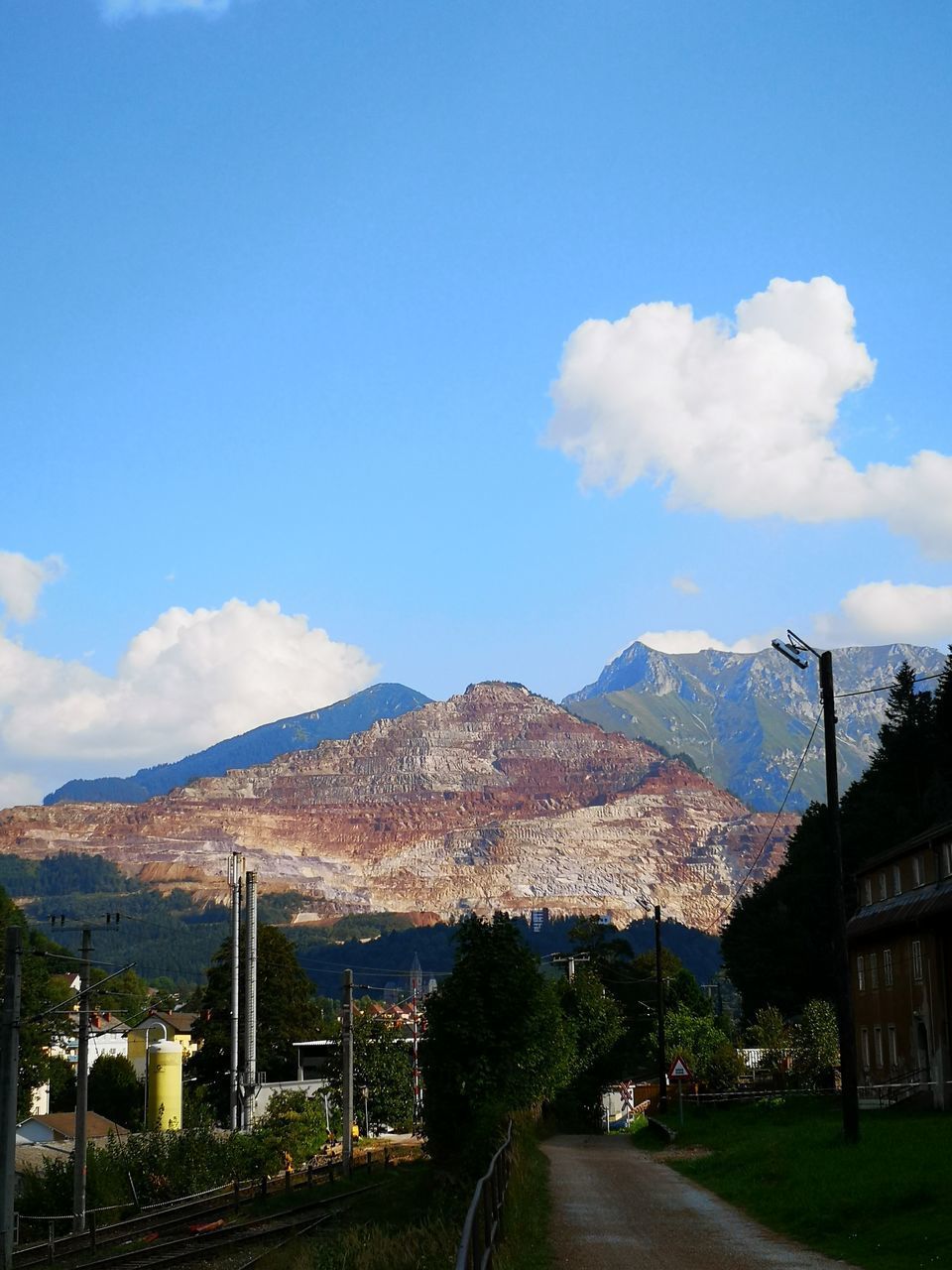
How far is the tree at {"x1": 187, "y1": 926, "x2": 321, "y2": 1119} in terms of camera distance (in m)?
98.8

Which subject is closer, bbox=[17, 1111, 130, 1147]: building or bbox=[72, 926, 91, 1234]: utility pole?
bbox=[72, 926, 91, 1234]: utility pole

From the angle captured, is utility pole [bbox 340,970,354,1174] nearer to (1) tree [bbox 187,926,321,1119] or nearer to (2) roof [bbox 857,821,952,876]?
(2) roof [bbox 857,821,952,876]

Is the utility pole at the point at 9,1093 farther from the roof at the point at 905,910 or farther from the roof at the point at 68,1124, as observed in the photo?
the roof at the point at 68,1124

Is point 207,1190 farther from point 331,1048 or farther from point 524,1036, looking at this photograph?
point 331,1048

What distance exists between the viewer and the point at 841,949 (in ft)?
106

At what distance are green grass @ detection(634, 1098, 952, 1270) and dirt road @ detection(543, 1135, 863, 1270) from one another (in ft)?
2.03

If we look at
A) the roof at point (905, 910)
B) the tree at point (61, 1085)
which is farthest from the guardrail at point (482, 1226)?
the tree at point (61, 1085)

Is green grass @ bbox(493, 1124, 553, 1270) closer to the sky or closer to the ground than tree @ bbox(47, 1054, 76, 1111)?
closer to the sky

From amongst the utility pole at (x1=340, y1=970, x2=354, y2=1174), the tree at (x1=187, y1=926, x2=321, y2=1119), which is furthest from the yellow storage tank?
the tree at (x1=187, y1=926, x2=321, y2=1119)

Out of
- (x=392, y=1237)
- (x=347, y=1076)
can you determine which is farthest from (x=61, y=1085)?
(x=392, y=1237)

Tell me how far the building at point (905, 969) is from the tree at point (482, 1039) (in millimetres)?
12391

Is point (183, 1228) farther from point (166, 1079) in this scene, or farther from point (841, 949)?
point (166, 1079)

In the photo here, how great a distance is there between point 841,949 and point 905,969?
750 inches

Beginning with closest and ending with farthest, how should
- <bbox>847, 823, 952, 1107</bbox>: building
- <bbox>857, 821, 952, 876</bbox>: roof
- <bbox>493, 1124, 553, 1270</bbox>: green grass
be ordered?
<bbox>493, 1124, 553, 1270</bbox>: green grass
<bbox>847, 823, 952, 1107</bbox>: building
<bbox>857, 821, 952, 876</bbox>: roof
